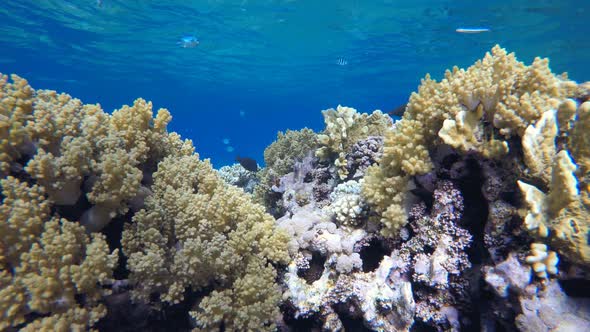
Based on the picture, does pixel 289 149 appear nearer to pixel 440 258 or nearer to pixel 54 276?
Result: pixel 440 258

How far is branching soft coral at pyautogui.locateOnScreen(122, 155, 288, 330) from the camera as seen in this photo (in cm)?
275


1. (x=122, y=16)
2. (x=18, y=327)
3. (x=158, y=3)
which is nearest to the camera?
(x=18, y=327)

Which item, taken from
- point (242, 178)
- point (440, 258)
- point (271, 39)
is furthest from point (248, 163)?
point (271, 39)

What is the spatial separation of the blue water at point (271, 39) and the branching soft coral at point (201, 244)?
12.7 m

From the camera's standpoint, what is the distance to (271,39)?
2905 centimetres

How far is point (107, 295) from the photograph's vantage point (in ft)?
8.46

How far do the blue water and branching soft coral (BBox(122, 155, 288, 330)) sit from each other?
12.7 meters

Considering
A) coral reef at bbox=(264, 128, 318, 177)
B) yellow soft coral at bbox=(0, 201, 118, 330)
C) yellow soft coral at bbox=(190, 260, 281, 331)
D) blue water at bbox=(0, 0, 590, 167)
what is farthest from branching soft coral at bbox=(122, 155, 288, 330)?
blue water at bbox=(0, 0, 590, 167)

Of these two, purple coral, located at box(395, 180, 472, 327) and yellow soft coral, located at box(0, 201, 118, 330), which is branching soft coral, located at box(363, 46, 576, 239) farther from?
yellow soft coral, located at box(0, 201, 118, 330)

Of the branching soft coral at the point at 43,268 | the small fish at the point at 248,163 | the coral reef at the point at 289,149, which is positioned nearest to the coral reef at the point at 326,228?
the branching soft coral at the point at 43,268

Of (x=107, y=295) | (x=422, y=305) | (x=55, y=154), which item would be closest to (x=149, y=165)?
(x=55, y=154)

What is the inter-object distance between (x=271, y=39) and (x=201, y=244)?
29.2 meters

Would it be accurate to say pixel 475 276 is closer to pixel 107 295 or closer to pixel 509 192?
pixel 509 192

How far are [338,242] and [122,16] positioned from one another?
26.0 m
